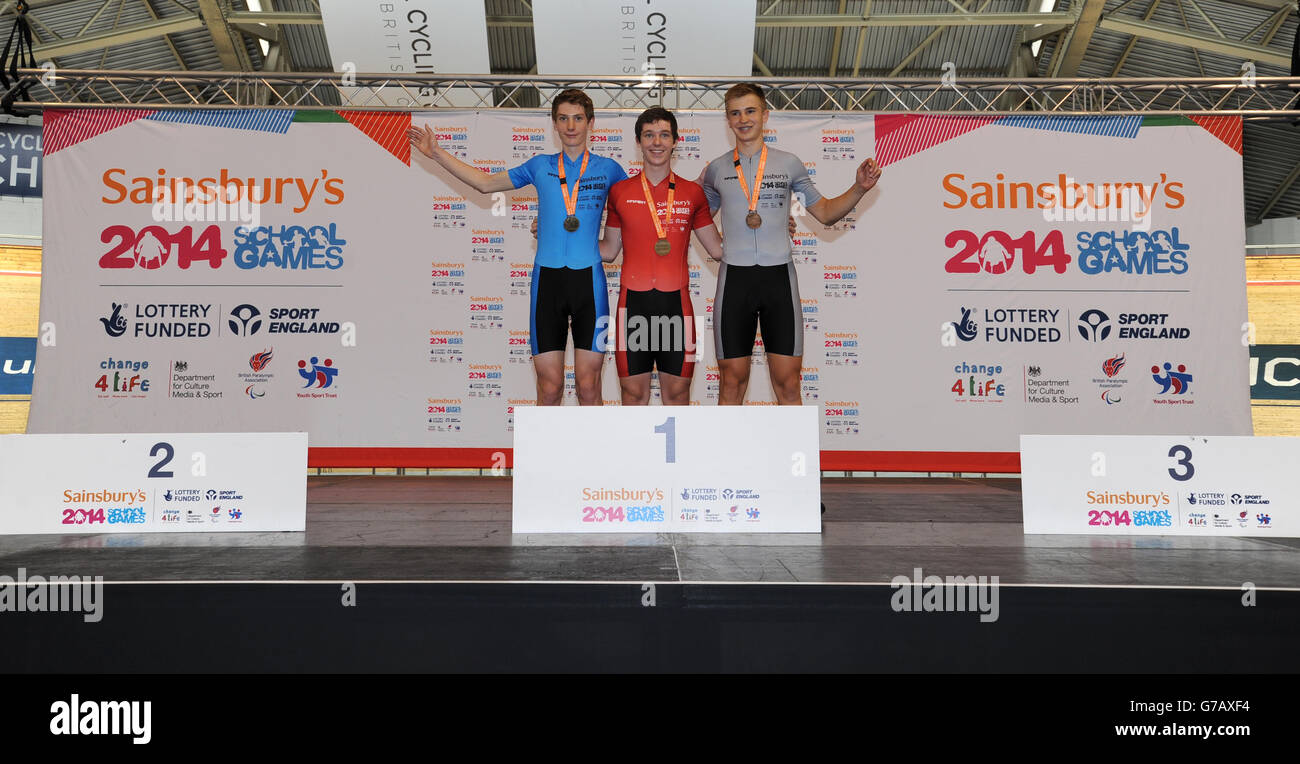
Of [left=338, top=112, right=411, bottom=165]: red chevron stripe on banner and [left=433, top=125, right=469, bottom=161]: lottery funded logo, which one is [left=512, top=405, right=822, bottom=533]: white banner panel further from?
[left=338, top=112, right=411, bottom=165]: red chevron stripe on banner

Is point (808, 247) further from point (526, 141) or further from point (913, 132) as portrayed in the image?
point (526, 141)

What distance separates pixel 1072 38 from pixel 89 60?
→ 11.9 meters

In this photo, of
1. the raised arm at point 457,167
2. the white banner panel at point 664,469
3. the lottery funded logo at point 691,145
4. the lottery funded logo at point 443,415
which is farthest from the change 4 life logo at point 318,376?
the white banner panel at point 664,469

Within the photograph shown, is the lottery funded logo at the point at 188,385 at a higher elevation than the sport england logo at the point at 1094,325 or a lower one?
lower

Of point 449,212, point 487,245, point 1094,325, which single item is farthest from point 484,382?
point 1094,325

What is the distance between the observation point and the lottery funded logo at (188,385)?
247 inches

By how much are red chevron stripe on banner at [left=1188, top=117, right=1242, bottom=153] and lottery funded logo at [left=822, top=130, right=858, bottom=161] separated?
2.98 meters

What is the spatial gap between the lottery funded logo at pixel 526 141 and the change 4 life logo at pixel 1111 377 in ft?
16.4

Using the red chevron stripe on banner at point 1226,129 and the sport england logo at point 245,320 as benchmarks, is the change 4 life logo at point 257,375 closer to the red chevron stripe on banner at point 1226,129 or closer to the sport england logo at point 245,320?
the sport england logo at point 245,320
